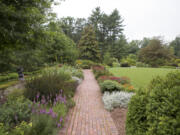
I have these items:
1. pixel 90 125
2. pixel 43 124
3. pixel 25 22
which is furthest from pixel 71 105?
pixel 25 22

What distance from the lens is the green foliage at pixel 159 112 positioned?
3.89ft

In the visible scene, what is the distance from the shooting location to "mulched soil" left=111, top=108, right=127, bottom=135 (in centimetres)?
258

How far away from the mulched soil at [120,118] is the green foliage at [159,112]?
0.88m

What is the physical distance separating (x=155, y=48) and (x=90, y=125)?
2887cm

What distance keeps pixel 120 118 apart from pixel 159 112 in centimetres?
202

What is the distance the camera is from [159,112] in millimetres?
1326

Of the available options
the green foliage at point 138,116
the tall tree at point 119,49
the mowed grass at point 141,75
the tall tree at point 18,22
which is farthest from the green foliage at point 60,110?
the tall tree at point 119,49

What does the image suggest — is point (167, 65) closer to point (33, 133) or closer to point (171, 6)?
point (171, 6)

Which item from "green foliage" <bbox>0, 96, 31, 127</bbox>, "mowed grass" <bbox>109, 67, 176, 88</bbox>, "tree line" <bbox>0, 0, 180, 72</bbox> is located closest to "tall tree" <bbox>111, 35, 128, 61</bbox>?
"tree line" <bbox>0, 0, 180, 72</bbox>

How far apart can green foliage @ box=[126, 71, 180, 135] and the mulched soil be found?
884mm

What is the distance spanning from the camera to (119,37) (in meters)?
34.9

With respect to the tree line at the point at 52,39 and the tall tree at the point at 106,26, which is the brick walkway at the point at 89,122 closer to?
the tree line at the point at 52,39

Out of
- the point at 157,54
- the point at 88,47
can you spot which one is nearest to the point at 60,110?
the point at 88,47

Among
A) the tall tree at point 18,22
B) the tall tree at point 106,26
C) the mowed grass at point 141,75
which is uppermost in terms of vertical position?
the tall tree at point 106,26
